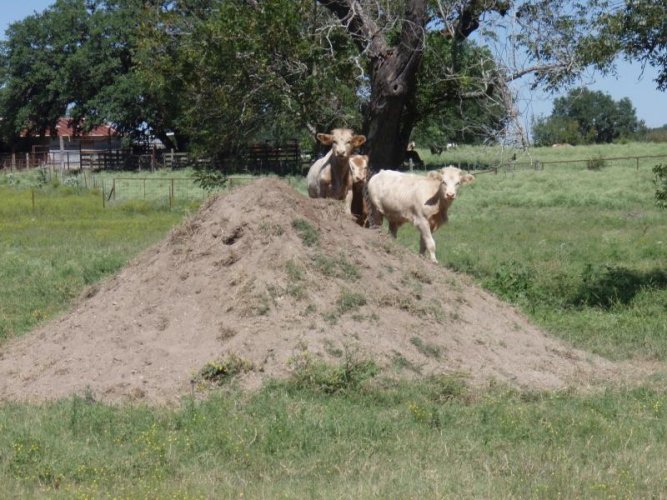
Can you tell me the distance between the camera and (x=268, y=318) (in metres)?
10.3

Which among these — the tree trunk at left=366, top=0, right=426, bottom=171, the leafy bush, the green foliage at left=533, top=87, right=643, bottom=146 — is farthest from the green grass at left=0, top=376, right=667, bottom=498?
the green foliage at left=533, top=87, right=643, bottom=146

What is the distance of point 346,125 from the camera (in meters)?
19.7

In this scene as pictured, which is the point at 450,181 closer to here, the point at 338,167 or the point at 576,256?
the point at 338,167

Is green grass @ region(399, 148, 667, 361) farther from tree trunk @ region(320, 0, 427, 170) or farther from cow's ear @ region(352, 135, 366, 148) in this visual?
cow's ear @ region(352, 135, 366, 148)

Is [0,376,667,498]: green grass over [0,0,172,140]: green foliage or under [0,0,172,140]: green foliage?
under

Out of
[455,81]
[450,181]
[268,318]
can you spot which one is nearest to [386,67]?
[455,81]

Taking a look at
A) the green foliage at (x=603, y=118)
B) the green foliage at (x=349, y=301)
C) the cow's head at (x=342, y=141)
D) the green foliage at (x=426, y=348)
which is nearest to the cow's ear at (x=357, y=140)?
the cow's head at (x=342, y=141)

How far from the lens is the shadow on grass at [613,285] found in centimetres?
1593

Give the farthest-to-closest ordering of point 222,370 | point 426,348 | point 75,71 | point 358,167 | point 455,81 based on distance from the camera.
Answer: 1. point 75,71
2. point 455,81
3. point 358,167
4. point 426,348
5. point 222,370

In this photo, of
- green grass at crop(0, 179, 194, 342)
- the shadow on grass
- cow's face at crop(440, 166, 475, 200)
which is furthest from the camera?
cow's face at crop(440, 166, 475, 200)

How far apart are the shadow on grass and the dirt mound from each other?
3700 mm

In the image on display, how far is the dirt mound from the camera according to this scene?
9859 millimetres

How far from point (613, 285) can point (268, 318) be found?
8.00m

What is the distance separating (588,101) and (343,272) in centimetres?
10917
